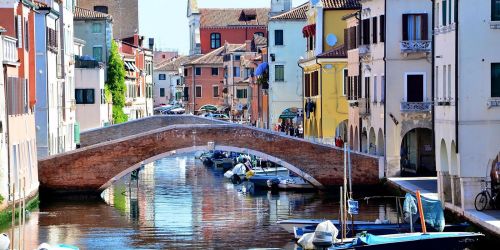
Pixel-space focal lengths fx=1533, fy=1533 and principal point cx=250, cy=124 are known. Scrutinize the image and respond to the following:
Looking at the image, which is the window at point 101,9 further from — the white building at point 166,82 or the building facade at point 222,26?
the white building at point 166,82

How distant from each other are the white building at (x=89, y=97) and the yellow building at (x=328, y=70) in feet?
30.7

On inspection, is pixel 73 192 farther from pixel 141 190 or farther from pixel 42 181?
pixel 141 190

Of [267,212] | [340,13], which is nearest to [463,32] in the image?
[267,212]

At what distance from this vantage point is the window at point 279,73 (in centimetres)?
6762

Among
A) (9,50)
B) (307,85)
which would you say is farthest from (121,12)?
(9,50)

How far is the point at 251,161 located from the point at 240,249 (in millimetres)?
26534

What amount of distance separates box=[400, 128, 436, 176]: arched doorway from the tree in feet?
84.6

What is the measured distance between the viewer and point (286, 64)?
222 ft

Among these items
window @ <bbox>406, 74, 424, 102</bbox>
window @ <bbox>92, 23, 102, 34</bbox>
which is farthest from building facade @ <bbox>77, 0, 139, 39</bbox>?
window @ <bbox>406, 74, 424, 102</bbox>

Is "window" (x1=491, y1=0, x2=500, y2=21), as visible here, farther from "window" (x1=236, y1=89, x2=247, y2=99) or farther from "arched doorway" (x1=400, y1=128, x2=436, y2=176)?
"window" (x1=236, y1=89, x2=247, y2=99)

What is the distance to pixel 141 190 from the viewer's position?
51.3 meters

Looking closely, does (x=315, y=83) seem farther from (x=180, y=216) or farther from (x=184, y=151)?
(x=180, y=216)

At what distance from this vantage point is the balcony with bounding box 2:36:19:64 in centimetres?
3723

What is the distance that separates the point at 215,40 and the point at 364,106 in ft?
195
